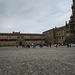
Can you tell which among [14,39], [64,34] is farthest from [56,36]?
[14,39]

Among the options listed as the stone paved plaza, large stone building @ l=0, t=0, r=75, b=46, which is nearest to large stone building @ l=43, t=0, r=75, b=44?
large stone building @ l=0, t=0, r=75, b=46

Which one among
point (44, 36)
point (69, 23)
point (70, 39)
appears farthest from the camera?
point (44, 36)

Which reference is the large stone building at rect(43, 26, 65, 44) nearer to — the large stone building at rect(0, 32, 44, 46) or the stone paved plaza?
the large stone building at rect(0, 32, 44, 46)

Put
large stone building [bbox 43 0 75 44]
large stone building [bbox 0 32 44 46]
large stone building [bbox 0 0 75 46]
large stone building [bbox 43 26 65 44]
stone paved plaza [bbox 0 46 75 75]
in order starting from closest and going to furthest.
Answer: stone paved plaza [bbox 0 46 75 75] < large stone building [bbox 43 0 75 44] < large stone building [bbox 43 26 65 44] < large stone building [bbox 0 0 75 46] < large stone building [bbox 0 32 44 46]

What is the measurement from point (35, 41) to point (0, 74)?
77.1 metres

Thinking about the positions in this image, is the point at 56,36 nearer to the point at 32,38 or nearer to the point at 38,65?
the point at 32,38

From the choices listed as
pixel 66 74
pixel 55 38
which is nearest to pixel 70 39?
pixel 55 38

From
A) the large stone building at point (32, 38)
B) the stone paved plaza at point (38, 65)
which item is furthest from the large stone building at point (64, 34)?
the stone paved plaza at point (38, 65)

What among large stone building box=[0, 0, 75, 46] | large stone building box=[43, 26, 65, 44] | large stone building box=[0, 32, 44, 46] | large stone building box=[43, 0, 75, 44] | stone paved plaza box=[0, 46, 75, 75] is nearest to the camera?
stone paved plaza box=[0, 46, 75, 75]

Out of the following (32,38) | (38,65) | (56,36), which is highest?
(56,36)

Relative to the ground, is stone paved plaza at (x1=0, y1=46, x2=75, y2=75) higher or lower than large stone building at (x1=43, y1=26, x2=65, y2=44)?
lower

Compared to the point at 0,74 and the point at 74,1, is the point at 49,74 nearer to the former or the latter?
the point at 0,74

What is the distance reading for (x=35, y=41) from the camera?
82000 mm

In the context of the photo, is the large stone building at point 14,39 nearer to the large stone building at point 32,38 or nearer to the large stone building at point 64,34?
the large stone building at point 32,38
